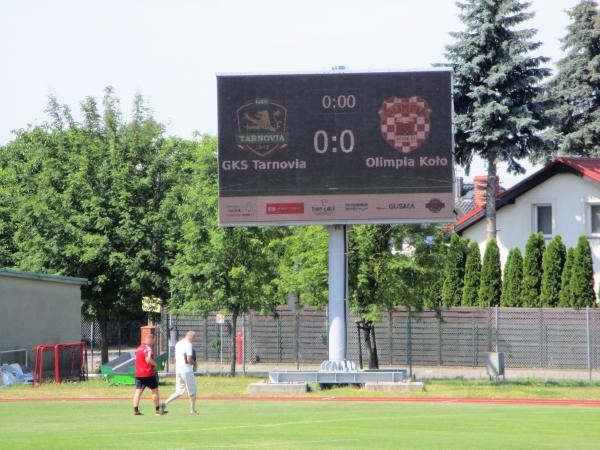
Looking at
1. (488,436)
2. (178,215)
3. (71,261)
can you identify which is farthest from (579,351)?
(488,436)

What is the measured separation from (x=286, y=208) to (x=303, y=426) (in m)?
11.2

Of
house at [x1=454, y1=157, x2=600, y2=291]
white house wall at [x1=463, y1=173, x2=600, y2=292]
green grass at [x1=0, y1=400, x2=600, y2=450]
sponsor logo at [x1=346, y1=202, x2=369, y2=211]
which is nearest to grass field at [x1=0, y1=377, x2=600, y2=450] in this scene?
green grass at [x1=0, y1=400, x2=600, y2=450]

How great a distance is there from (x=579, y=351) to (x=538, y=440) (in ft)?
85.1

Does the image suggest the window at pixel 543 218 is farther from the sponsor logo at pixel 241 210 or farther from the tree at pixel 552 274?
the sponsor logo at pixel 241 210

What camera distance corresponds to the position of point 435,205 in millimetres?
30844

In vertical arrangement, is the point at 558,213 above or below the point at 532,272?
above

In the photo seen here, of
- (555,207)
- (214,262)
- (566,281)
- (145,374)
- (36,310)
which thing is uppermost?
(555,207)

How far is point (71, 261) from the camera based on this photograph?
42.9 m

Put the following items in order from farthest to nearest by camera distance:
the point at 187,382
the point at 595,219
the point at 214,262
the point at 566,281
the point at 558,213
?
the point at 558,213, the point at 595,219, the point at 566,281, the point at 214,262, the point at 187,382

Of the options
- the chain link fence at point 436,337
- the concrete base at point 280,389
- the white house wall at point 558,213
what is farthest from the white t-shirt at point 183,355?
the white house wall at point 558,213

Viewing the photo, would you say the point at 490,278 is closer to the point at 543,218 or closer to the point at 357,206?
the point at 543,218

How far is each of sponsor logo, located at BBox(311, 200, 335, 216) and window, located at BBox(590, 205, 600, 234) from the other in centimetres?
2141

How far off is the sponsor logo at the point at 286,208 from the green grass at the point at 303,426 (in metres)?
5.42

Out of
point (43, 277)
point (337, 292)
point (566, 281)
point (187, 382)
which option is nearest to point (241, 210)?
point (337, 292)
